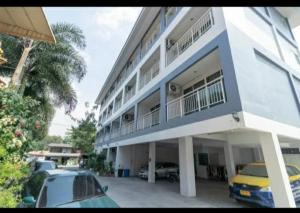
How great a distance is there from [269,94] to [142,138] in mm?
7977

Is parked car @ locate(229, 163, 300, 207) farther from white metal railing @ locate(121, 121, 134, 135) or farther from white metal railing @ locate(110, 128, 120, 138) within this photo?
white metal railing @ locate(110, 128, 120, 138)

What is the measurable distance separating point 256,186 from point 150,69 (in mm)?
11943

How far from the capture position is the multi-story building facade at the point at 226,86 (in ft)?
19.2

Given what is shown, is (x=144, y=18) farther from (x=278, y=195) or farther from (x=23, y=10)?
(x=278, y=195)

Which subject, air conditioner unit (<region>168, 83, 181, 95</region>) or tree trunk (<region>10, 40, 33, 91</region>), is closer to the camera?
tree trunk (<region>10, 40, 33, 91</region>)

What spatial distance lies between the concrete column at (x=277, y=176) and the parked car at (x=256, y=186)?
2.32 ft

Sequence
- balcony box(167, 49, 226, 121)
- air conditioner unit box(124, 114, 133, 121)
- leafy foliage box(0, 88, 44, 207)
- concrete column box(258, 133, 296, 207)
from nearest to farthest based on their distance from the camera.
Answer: leafy foliage box(0, 88, 44, 207), concrete column box(258, 133, 296, 207), balcony box(167, 49, 226, 121), air conditioner unit box(124, 114, 133, 121)

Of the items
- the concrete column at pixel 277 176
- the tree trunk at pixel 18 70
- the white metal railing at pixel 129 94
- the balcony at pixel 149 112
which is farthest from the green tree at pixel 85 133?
the concrete column at pixel 277 176

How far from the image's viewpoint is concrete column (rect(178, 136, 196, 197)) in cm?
869

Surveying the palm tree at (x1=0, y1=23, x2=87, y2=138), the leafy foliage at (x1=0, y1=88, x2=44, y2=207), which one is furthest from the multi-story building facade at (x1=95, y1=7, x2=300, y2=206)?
the leafy foliage at (x1=0, y1=88, x2=44, y2=207)

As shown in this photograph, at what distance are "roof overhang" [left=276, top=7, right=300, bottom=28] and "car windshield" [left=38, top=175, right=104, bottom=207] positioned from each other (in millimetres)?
16556

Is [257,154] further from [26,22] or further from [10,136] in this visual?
[26,22]

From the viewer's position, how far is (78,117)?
3209 cm
